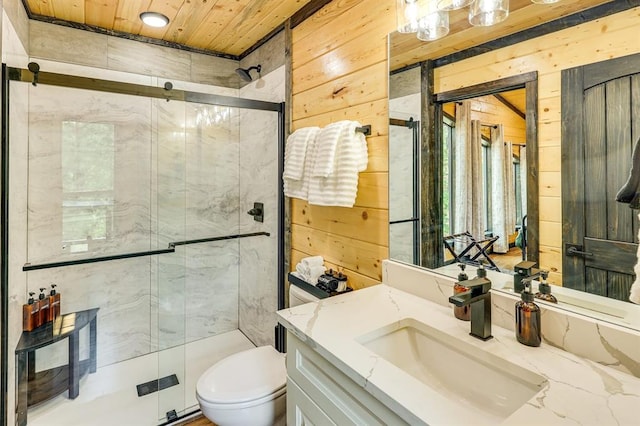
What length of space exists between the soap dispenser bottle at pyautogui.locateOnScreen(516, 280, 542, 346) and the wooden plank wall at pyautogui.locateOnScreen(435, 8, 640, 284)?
142mm

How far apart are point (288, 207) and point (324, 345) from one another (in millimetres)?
1319

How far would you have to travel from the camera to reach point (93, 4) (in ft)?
6.42

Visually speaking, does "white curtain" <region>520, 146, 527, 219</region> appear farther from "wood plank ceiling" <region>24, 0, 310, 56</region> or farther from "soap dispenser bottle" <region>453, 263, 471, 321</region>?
"wood plank ceiling" <region>24, 0, 310, 56</region>

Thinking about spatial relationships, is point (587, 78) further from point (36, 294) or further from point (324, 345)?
point (36, 294)

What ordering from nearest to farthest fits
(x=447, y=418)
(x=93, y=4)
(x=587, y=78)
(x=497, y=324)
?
(x=447, y=418) < (x=587, y=78) < (x=497, y=324) < (x=93, y=4)

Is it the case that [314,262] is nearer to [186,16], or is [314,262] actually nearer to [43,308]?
[43,308]

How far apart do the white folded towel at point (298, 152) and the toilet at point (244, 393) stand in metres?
0.65

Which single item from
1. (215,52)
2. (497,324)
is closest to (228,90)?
(215,52)

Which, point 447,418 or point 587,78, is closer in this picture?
point 447,418

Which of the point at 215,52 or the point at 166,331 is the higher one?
the point at 215,52

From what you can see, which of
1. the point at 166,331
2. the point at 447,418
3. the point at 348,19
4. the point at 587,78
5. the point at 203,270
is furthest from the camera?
the point at 203,270

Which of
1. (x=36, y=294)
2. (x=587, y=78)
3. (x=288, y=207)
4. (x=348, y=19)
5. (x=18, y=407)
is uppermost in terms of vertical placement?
(x=348, y=19)

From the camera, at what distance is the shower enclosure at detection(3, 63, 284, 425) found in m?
1.90

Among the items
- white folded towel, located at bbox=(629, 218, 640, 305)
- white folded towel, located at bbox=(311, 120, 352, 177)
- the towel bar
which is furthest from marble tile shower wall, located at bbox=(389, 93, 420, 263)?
white folded towel, located at bbox=(629, 218, 640, 305)
